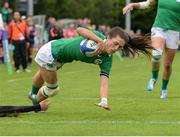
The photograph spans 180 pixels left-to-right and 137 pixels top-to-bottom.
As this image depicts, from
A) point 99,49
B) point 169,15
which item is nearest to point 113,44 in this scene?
point 99,49

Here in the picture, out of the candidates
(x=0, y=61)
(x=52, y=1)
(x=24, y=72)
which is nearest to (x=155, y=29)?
(x=24, y=72)

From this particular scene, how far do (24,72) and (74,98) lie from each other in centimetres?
1115

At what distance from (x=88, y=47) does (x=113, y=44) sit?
1.43 ft

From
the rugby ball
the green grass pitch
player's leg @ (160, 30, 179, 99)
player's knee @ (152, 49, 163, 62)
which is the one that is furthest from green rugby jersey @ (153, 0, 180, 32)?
the rugby ball

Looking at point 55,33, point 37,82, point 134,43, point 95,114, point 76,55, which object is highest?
point 134,43

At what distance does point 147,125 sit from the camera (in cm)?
1049

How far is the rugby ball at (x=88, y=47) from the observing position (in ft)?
36.9

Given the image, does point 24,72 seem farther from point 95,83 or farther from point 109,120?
point 109,120

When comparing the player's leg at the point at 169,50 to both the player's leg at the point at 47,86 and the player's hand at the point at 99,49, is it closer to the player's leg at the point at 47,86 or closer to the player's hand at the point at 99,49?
the player's leg at the point at 47,86

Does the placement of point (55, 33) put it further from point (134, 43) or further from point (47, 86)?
point (134, 43)

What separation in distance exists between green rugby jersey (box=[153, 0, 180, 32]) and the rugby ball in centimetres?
348

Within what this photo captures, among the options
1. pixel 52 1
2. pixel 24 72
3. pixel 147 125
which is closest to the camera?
pixel 147 125

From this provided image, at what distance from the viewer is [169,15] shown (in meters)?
14.5

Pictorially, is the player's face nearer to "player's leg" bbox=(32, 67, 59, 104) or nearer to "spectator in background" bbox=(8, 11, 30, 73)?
"player's leg" bbox=(32, 67, 59, 104)
